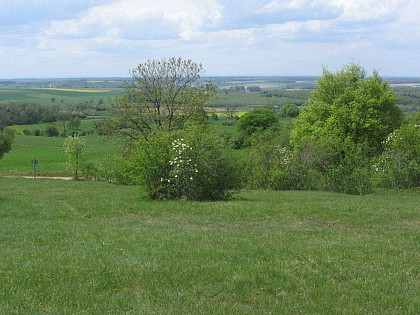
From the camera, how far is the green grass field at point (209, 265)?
811 centimetres

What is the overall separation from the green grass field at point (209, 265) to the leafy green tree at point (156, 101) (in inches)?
1145

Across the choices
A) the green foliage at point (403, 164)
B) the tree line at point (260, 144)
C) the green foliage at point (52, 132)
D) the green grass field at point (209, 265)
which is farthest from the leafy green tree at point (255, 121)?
the green grass field at point (209, 265)

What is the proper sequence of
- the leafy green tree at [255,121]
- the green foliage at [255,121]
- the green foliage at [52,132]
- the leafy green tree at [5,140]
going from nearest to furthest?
the leafy green tree at [5,140] < the leafy green tree at [255,121] < the green foliage at [255,121] < the green foliage at [52,132]

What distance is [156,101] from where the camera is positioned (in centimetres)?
4719

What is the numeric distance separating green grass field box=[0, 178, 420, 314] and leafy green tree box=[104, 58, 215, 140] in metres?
29.1

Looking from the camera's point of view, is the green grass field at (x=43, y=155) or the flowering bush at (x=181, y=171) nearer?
the flowering bush at (x=181, y=171)

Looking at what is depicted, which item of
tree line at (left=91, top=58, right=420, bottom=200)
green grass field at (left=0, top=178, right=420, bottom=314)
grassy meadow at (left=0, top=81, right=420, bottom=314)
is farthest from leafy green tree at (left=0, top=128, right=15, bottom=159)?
green grass field at (left=0, top=178, right=420, bottom=314)

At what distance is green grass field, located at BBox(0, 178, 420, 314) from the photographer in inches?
319

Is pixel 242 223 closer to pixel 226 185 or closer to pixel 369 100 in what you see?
pixel 226 185

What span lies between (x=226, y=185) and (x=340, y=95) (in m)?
28.7

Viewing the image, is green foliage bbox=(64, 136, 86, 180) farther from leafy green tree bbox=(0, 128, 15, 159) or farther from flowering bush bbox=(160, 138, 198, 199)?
flowering bush bbox=(160, 138, 198, 199)

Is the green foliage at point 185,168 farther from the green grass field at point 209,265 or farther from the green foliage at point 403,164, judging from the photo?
the green foliage at point 403,164

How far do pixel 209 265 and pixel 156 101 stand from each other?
124 ft

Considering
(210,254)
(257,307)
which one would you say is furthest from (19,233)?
(257,307)
